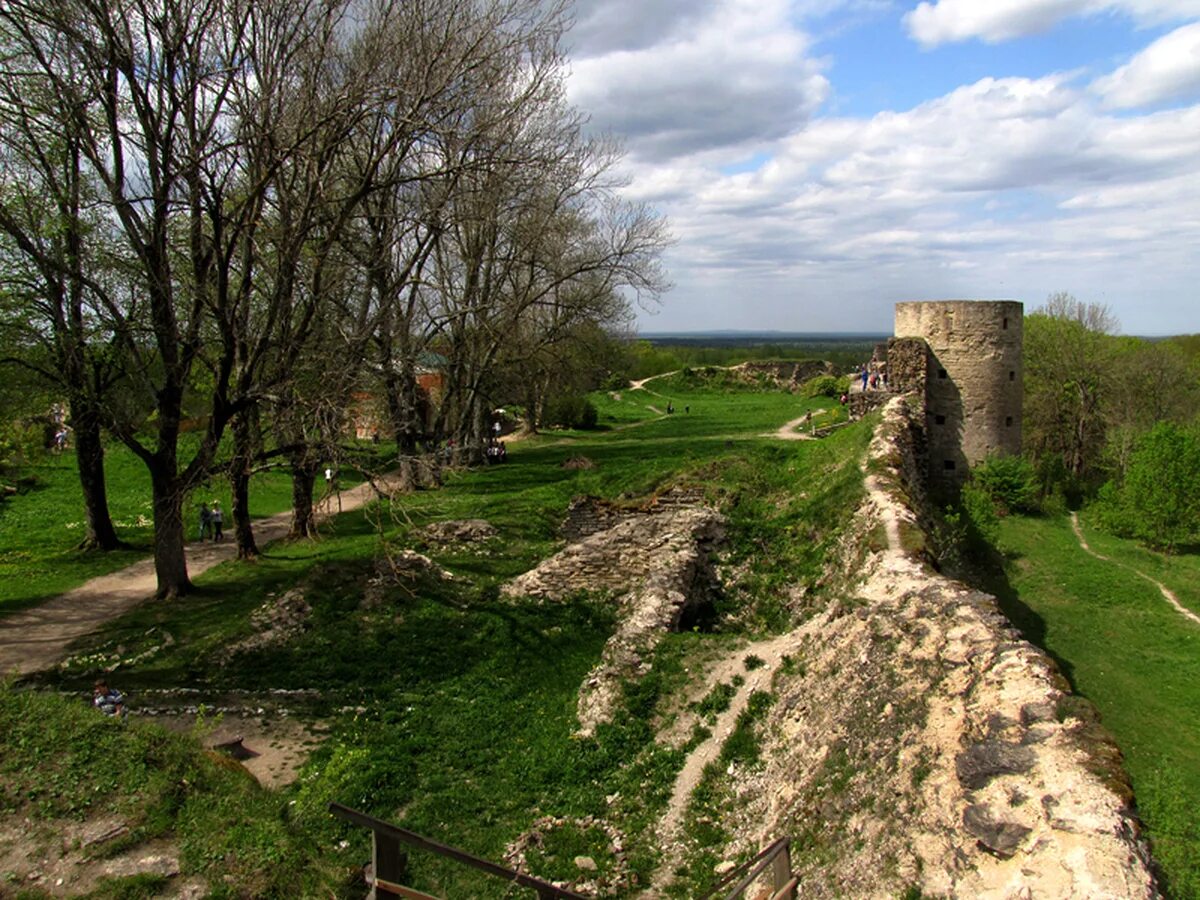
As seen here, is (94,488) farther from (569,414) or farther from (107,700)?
(569,414)

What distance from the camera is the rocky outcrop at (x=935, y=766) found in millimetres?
5215

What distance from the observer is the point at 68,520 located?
22.7 m

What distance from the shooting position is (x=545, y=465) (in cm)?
2675

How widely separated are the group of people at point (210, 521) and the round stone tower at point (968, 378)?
1855cm

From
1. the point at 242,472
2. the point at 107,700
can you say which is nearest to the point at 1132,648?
the point at 242,472

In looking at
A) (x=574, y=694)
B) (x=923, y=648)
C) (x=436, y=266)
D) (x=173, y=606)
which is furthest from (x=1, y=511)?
(x=923, y=648)

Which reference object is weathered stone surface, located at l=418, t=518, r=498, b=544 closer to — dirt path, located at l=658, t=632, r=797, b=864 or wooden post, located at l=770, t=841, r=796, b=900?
dirt path, located at l=658, t=632, r=797, b=864

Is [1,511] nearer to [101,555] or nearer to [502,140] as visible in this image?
[101,555]

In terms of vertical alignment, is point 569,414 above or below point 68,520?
above

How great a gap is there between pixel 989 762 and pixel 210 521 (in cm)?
2006

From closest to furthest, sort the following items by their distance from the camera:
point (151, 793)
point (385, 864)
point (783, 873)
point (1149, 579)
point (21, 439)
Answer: point (385, 864), point (783, 873), point (151, 793), point (21, 439), point (1149, 579)

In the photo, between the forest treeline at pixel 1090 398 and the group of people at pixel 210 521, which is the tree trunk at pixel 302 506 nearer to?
the group of people at pixel 210 521

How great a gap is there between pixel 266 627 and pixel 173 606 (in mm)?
2810

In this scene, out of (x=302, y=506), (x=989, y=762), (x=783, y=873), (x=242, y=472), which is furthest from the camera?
(x=302, y=506)
